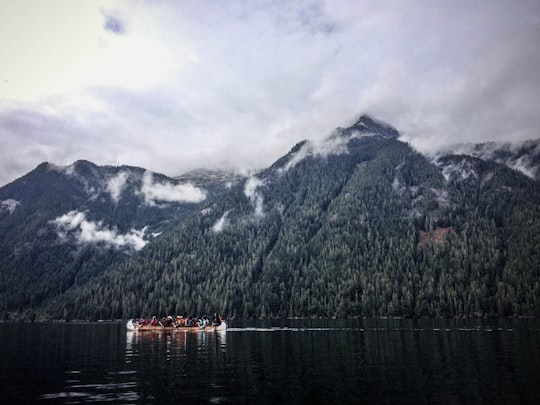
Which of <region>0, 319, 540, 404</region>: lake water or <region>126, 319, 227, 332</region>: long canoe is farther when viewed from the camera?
<region>126, 319, 227, 332</region>: long canoe

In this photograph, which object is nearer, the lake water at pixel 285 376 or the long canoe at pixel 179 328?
the lake water at pixel 285 376

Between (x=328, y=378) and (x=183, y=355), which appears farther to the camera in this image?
(x=183, y=355)

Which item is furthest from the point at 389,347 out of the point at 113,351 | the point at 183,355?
the point at 113,351

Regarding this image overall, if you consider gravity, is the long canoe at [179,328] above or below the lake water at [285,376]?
above

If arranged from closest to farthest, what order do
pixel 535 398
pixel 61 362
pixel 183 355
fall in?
pixel 535 398
pixel 61 362
pixel 183 355

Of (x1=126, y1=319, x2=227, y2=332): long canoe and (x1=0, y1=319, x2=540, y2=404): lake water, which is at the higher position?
(x1=126, y1=319, x2=227, y2=332): long canoe

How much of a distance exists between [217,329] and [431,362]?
9317 centimetres

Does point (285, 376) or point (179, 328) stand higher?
point (179, 328)

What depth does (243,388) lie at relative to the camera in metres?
40.8

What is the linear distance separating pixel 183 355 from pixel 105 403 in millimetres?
36638

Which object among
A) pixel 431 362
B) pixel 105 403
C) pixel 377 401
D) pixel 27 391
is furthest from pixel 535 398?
pixel 27 391

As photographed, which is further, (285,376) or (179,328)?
(179,328)

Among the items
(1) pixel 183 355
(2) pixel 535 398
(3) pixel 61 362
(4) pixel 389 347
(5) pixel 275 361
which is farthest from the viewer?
(4) pixel 389 347

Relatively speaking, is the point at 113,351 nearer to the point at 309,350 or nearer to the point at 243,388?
the point at 309,350
